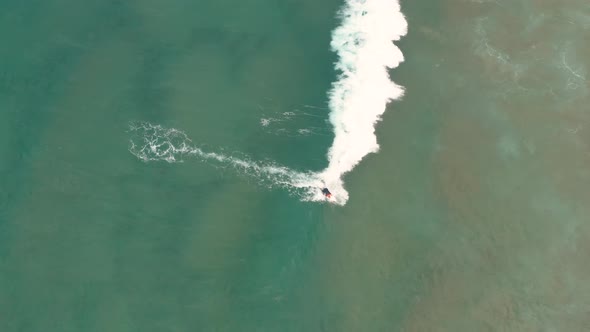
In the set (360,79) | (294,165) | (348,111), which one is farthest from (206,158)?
(360,79)

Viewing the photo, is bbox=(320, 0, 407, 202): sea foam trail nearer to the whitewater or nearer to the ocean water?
the whitewater

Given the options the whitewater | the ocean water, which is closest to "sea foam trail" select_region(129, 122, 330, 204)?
the whitewater

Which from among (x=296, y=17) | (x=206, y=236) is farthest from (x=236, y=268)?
(x=296, y=17)

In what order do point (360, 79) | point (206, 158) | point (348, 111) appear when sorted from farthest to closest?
1. point (360, 79)
2. point (348, 111)
3. point (206, 158)

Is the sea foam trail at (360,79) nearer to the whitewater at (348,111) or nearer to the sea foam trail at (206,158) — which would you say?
the whitewater at (348,111)

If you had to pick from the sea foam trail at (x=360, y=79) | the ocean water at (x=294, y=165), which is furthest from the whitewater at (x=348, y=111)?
the ocean water at (x=294, y=165)

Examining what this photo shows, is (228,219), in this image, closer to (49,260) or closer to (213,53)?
(49,260)

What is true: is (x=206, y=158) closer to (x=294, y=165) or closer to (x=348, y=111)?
(x=294, y=165)
